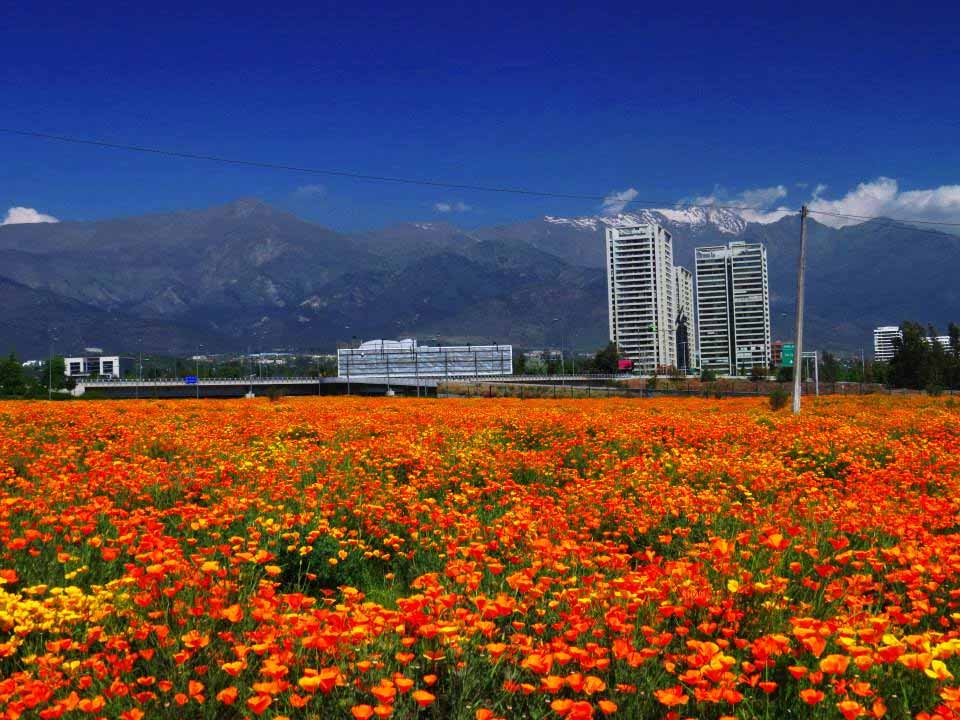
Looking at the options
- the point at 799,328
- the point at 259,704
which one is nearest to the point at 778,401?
the point at 799,328

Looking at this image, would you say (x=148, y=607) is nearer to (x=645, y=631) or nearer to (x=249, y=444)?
(x=645, y=631)

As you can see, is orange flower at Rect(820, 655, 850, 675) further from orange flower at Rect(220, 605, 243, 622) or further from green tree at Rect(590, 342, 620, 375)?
green tree at Rect(590, 342, 620, 375)

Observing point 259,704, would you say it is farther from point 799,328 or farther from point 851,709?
point 799,328

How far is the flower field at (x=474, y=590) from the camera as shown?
3195 mm

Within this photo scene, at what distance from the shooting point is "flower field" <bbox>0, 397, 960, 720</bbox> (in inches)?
126

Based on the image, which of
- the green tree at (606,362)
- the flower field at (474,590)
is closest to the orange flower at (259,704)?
the flower field at (474,590)

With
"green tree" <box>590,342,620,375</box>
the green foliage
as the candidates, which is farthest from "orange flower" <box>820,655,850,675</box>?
"green tree" <box>590,342,620,375</box>

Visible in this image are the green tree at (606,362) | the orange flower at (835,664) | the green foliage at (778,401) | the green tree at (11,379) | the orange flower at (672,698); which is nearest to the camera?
the orange flower at (672,698)

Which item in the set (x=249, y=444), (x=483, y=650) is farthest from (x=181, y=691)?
(x=249, y=444)

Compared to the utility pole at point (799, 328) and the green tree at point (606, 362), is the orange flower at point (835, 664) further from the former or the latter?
the green tree at point (606, 362)

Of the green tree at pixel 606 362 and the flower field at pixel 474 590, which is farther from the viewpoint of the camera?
the green tree at pixel 606 362

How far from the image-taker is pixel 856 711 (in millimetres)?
2682

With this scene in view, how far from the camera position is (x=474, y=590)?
446 cm

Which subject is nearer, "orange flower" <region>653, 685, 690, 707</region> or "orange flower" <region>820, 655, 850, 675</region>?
"orange flower" <region>653, 685, 690, 707</region>
